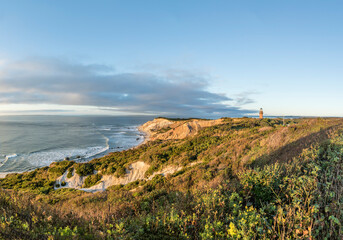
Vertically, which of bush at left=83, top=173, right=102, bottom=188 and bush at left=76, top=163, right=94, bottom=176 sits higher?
bush at left=76, top=163, right=94, bottom=176

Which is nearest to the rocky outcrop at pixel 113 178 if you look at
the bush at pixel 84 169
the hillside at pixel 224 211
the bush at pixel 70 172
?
the bush at pixel 70 172

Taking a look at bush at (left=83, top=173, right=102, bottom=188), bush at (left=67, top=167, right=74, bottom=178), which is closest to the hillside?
bush at (left=83, top=173, right=102, bottom=188)

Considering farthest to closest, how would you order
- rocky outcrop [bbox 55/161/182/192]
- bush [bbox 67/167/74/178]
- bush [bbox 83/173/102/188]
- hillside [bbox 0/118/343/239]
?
bush [bbox 67/167/74/178], bush [bbox 83/173/102/188], rocky outcrop [bbox 55/161/182/192], hillside [bbox 0/118/343/239]

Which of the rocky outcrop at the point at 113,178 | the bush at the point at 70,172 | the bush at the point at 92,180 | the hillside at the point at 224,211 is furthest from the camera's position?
the bush at the point at 70,172

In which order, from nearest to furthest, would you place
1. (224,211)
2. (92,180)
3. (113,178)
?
(224,211)
(113,178)
(92,180)

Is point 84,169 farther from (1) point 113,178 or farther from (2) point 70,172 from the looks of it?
(1) point 113,178

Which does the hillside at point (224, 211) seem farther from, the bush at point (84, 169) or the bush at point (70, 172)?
the bush at point (70, 172)

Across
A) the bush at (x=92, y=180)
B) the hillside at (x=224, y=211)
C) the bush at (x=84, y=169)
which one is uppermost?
the hillside at (x=224, y=211)

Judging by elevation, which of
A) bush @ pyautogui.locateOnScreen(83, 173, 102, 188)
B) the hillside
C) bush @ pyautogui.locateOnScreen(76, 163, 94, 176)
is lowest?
bush @ pyautogui.locateOnScreen(83, 173, 102, 188)

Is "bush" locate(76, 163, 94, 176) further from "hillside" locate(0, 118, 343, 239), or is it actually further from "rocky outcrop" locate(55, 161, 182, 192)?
"hillside" locate(0, 118, 343, 239)

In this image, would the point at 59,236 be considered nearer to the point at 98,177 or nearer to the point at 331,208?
the point at 331,208

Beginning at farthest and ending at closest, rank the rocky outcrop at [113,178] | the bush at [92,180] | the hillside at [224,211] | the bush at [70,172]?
the bush at [70,172]
the bush at [92,180]
the rocky outcrop at [113,178]
the hillside at [224,211]

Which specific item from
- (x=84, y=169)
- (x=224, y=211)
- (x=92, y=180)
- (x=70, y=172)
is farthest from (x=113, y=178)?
(x=224, y=211)

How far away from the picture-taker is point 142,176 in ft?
65.7
